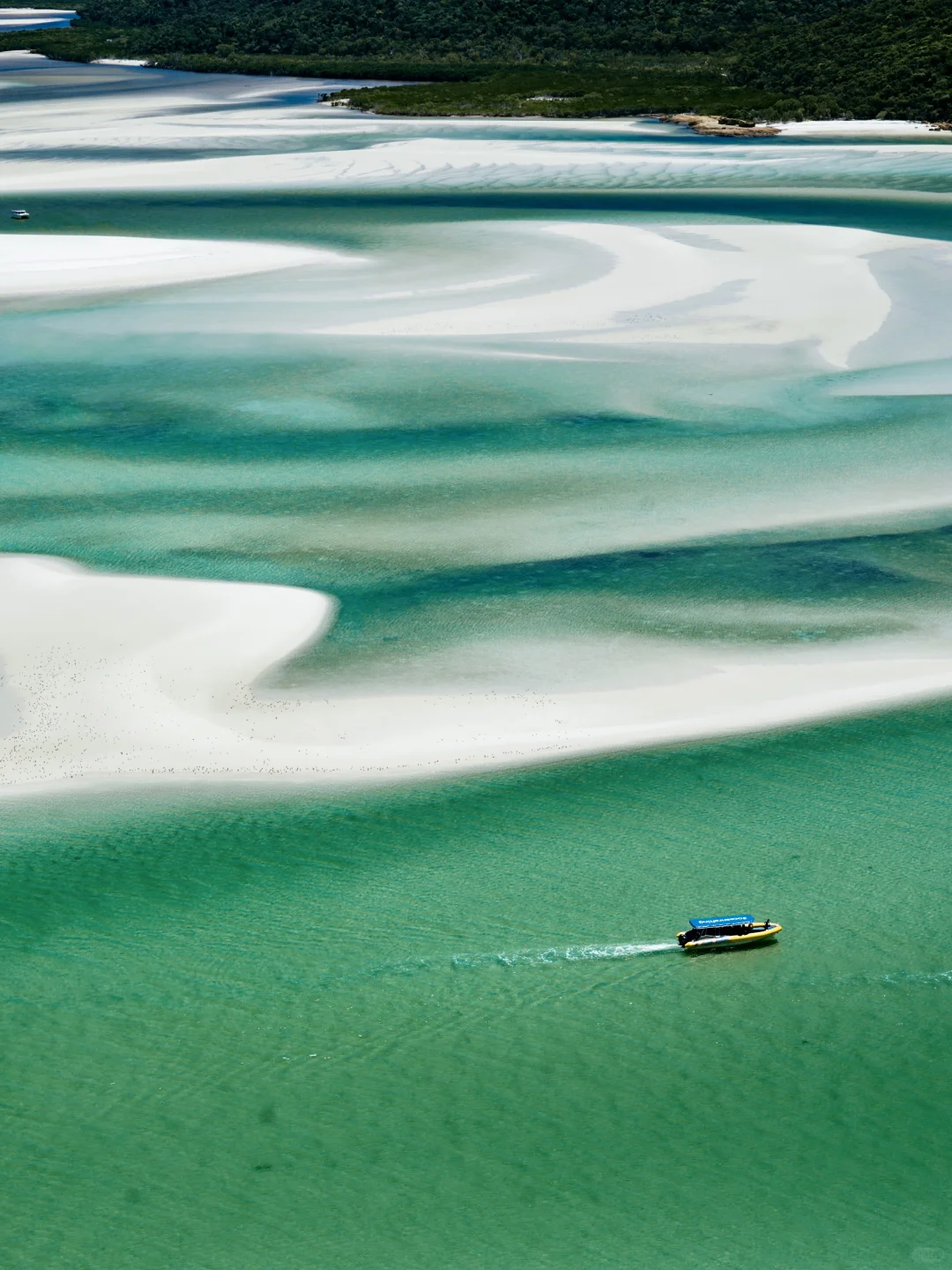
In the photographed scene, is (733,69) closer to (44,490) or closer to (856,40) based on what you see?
(856,40)

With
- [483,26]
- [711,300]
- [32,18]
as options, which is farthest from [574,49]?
[32,18]

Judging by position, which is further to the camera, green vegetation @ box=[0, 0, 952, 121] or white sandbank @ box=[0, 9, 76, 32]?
white sandbank @ box=[0, 9, 76, 32]

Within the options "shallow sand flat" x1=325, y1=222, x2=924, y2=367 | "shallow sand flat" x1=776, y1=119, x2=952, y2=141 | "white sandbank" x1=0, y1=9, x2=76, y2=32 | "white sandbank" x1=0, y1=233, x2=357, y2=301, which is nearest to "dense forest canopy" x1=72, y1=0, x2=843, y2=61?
"white sandbank" x1=0, y1=9, x2=76, y2=32

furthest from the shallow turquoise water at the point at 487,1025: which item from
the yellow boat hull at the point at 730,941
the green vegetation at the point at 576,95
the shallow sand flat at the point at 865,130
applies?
the green vegetation at the point at 576,95

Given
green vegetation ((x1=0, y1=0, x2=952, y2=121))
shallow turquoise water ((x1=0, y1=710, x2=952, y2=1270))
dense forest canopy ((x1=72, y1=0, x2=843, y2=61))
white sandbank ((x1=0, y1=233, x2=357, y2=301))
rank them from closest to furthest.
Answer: shallow turquoise water ((x1=0, y1=710, x2=952, y2=1270)) → white sandbank ((x1=0, y1=233, x2=357, y2=301)) → green vegetation ((x1=0, y1=0, x2=952, y2=121)) → dense forest canopy ((x1=72, y1=0, x2=843, y2=61))

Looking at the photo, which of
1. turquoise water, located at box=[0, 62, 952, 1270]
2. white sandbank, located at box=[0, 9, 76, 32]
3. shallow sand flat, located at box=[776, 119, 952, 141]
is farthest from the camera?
white sandbank, located at box=[0, 9, 76, 32]

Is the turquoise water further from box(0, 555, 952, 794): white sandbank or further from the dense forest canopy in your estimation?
the dense forest canopy
